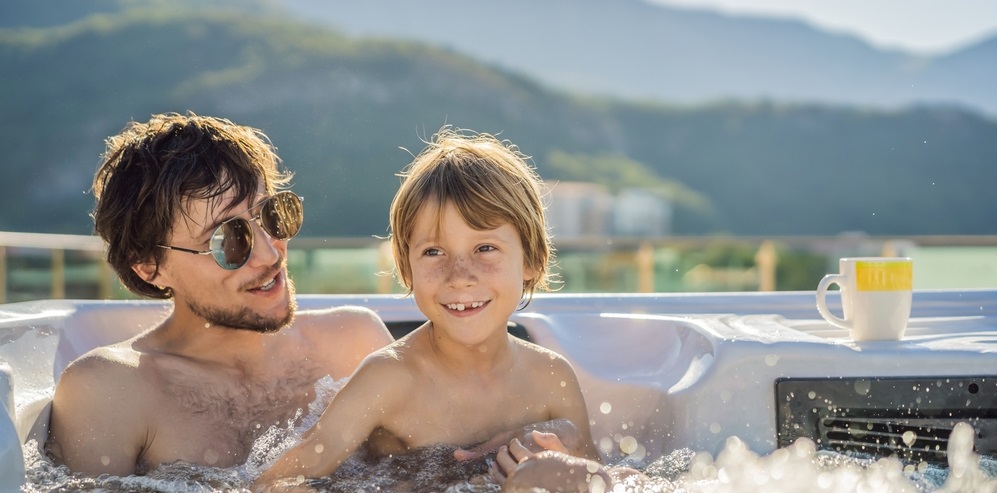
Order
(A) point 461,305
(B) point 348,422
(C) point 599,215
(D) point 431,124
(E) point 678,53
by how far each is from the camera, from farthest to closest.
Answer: (E) point 678,53
(D) point 431,124
(C) point 599,215
(A) point 461,305
(B) point 348,422

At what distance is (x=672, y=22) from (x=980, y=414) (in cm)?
5416

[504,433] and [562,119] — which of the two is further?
[562,119]

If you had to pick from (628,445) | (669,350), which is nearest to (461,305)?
(628,445)

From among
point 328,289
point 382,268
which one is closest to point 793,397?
point 328,289

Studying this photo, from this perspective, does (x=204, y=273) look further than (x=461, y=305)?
Yes

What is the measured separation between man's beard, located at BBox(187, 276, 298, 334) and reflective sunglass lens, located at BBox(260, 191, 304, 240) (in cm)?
18

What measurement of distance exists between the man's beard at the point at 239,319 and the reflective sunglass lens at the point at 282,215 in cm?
18

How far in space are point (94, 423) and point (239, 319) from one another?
38cm

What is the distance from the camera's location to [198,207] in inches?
77.2

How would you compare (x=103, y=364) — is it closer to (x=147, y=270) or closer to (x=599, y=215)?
(x=147, y=270)

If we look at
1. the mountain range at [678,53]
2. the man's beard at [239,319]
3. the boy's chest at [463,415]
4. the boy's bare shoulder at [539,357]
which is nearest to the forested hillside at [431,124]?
the mountain range at [678,53]

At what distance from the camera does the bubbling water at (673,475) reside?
1556 millimetres

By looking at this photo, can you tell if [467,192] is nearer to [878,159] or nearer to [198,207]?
[198,207]

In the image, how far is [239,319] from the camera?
1.98m
